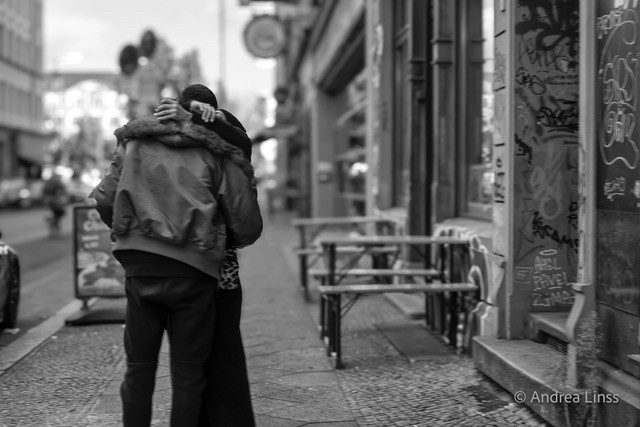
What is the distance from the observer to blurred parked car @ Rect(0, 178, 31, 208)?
41.4 m

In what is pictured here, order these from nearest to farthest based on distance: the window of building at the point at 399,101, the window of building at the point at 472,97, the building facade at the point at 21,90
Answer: the window of building at the point at 472,97
the window of building at the point at 399,101
the building facade at the point at 21,90

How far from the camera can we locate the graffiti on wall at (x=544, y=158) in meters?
5.67

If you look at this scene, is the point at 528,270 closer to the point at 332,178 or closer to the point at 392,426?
the point at 392,426

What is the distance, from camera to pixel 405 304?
858cm

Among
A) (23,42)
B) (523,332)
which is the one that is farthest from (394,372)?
(23,42)

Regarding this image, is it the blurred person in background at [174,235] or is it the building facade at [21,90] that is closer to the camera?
the blurred person in background at [174,235]

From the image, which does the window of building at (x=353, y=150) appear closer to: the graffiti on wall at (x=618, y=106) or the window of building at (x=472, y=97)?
the window of building at (x=472, y=97)

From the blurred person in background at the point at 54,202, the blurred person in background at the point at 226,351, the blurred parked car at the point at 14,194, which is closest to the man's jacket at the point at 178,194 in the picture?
the blurred person in background at the point at 226,351

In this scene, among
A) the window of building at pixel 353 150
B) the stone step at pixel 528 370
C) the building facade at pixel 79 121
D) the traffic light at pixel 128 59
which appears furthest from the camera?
the building facade at pixel 79 121

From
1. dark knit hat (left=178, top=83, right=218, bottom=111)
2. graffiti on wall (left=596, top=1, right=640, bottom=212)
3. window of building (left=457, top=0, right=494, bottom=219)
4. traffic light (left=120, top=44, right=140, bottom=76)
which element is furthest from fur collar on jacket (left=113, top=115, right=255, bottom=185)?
traffic light (left=120, top=44, right=140, bottom=76)

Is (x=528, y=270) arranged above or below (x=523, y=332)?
above

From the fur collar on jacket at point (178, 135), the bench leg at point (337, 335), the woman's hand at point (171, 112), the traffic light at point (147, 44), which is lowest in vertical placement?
the bench leg at point (337, 335)

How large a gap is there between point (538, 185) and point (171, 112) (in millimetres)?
2867

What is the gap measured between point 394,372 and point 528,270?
4.01 ft
